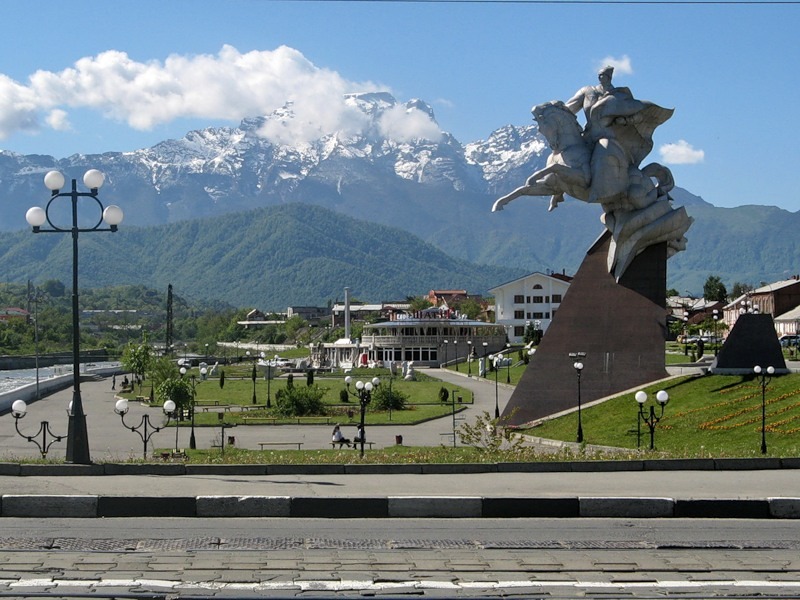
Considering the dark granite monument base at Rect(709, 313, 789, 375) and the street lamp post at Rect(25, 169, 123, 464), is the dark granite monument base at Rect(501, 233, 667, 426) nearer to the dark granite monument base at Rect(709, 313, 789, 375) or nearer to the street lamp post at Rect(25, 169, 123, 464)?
the dark granite monument base at Rect(709, 313, 789, 375)

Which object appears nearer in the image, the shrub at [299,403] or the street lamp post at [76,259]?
the street lamp post at [76,259]

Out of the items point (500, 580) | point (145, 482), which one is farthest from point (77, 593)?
point (145, 482)

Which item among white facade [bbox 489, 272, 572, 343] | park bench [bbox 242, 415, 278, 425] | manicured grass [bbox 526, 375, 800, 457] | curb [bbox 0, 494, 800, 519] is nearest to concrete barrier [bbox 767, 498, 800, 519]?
curb [bbox 0, 494, 800, 519]

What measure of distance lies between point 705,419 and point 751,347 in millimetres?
5471

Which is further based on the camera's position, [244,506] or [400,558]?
[244,506]

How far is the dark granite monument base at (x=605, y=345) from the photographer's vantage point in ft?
152

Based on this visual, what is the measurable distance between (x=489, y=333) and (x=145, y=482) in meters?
118

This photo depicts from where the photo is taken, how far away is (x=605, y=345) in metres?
46.5

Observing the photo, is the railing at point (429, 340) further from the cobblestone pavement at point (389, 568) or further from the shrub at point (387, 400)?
the cobblestone pavement at point (389, 568)

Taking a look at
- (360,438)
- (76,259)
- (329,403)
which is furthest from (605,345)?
(329,403)

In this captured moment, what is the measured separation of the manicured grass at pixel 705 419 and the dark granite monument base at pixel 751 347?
0.62 m

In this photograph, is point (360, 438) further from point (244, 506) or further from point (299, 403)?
point (299, 403)

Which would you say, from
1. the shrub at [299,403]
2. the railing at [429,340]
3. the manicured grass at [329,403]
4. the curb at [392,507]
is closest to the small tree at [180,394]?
the manicured grass at [329,403]

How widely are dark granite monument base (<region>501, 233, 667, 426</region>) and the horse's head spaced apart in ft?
18.4
